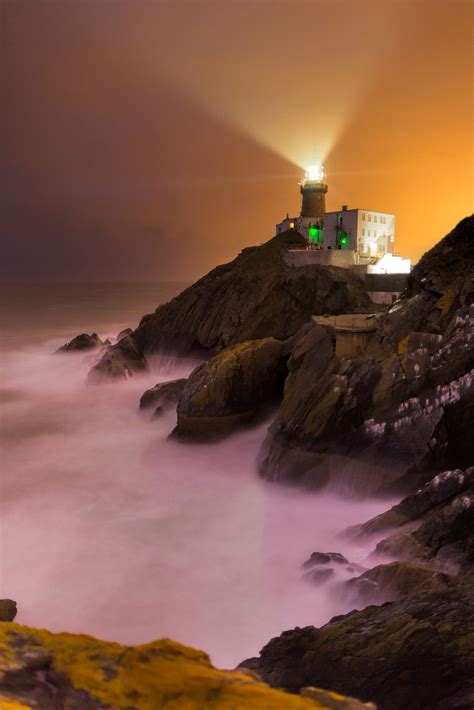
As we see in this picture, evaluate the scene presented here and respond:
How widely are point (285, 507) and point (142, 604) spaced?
8079mm

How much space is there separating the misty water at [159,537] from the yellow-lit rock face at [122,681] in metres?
9.92

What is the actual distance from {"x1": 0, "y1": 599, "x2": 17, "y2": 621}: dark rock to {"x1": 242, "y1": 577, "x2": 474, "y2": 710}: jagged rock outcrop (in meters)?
7.49

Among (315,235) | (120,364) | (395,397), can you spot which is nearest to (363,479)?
(395,397)

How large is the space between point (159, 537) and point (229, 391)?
11375mm

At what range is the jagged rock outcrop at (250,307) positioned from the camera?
4809cm

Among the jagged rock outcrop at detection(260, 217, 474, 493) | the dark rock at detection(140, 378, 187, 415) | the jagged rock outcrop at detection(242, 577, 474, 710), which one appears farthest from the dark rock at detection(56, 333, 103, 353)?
the jagged rock outcrop at detection(242, 577, 474, 710)

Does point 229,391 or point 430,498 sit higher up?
point 229,391

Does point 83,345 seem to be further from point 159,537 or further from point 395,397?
point 395,397

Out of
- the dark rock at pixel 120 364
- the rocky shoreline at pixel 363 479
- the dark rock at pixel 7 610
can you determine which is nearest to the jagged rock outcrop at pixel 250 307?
the rocky shoreline at pixel 363 479

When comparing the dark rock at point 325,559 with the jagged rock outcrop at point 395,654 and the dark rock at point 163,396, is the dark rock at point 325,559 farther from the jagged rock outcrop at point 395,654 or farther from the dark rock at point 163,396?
the dark rock at point 163,396

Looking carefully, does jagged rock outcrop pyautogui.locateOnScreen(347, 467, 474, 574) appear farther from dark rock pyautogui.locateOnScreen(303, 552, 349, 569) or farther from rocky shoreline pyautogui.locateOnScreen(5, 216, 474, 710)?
dark rock pyautogui.locateOnScreen(303, 552, 349, 569)

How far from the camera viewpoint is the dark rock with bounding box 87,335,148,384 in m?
47.4

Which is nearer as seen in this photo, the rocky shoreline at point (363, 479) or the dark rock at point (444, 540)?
the rocky shoreline at point (363, 479)

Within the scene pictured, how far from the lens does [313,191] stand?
2894 inches
